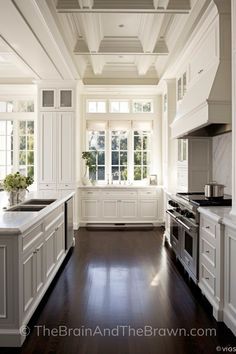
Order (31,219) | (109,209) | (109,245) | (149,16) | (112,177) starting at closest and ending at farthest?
1. (31,219)
2. (149,16)
3. (109,245)
4. (109,209)
5. (112,177)

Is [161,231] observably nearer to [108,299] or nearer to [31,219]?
[108,299]

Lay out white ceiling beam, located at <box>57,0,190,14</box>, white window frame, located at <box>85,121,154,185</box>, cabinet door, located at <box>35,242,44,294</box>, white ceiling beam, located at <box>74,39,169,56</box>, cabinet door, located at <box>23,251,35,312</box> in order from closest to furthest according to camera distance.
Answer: cabinet door, located at <box>23,251,35,312</box> → cabinet door, located at <box>35,242,44,294</box> → white ceiling beam, located at <box>57,0,190,14</box> → white ceiling beam, located at <box>74,39,169,56</box> → white window frame, located at <box>85,121,154,185</box>

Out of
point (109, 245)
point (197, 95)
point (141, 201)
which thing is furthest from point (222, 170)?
point (141, 201)

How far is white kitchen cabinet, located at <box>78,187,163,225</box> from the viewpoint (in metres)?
7.09

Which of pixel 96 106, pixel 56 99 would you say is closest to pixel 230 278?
pixel 56 99

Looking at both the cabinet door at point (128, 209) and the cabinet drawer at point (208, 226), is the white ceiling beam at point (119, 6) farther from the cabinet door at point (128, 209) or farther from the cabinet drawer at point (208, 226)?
the cabinet door at point (128, 209)

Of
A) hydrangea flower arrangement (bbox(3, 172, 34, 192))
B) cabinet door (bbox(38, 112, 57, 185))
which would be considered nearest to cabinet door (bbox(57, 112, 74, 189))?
cabinet door (bbox(38, 112, 57, 185))

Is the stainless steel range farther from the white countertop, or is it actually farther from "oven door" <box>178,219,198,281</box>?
the white countertop

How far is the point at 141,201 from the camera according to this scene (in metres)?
7.13

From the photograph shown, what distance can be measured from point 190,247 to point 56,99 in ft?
14.8

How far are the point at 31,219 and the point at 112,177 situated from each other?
5016 millimetres

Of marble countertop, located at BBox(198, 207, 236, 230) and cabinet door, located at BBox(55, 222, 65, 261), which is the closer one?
marble countertop, located at BBox(198, 207, 236, 230)

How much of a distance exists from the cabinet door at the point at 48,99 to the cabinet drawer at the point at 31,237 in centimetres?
425

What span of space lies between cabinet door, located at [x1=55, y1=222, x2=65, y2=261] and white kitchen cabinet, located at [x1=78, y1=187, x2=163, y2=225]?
106 inches
